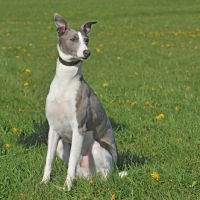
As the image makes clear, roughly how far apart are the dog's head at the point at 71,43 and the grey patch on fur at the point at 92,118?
35cm

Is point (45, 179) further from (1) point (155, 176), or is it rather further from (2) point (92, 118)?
(1) point (155, 176)

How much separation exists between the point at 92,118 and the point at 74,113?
29cm

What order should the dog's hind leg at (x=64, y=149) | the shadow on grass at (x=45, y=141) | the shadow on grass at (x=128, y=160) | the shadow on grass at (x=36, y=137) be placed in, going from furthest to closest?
the shadow on grass at (x=36, y=137) → the shadow on grass at (x=45, y=141) → the shadow on grass at (x=128, y=160) → the dog's hind leg at (x=64, y=149)

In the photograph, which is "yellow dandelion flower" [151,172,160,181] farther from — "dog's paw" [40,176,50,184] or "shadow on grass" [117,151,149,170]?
"dog's paw" [40,176,50,184]

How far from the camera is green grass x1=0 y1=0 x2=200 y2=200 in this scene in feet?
14.3

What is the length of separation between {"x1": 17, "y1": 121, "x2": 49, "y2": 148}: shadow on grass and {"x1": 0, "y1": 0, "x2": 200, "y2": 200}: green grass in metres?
0.01

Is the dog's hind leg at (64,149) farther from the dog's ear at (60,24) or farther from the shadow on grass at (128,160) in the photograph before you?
the dog's ear at (60,24)

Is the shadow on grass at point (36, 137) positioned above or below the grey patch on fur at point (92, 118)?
below

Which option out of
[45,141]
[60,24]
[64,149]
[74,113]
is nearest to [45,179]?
[64,149]

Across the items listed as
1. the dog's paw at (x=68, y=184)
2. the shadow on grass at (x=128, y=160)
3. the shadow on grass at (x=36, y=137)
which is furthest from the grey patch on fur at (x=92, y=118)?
the shadow on grass at (x=36, y=137)

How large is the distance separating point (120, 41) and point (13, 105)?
924 centimetres

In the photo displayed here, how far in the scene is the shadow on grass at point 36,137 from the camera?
A: 5.62 m

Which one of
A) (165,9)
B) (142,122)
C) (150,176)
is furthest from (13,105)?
(165,9)

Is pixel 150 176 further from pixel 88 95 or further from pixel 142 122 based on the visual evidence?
pixel 142 122
